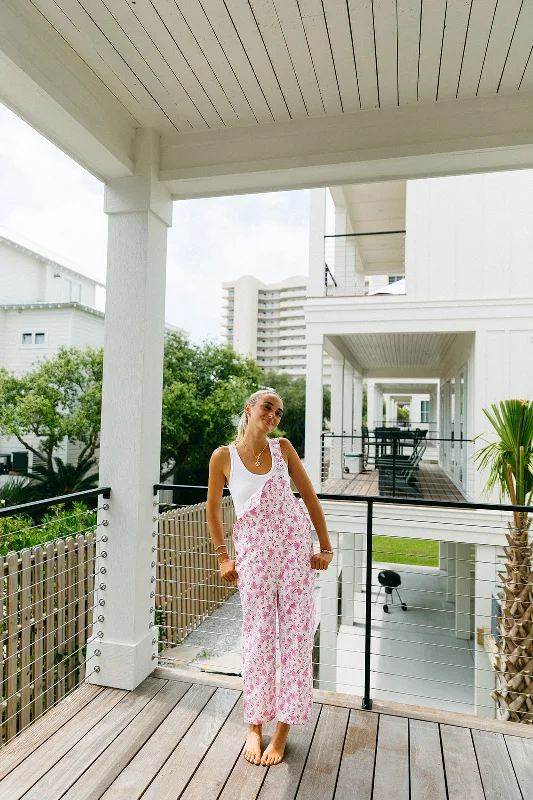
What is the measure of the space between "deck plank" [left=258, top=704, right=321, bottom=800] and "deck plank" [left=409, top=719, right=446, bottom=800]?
40 cm

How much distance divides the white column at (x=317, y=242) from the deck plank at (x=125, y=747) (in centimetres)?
623

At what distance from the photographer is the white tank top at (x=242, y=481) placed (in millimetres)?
1991

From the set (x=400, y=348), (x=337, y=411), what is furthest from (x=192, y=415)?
(x=400, y=348)

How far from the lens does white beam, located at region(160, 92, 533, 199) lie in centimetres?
230

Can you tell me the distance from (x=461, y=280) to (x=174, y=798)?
22.9 feet

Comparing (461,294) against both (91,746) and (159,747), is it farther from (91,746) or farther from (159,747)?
(91,746)

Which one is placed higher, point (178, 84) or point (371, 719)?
point (178, 84)

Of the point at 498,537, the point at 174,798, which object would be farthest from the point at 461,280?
the point at 174,798

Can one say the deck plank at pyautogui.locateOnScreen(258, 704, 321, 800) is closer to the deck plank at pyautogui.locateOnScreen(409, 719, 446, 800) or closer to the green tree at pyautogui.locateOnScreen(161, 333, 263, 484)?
the deck plank at pyautogui.locateOnScreen(409, 719, 446, 800)

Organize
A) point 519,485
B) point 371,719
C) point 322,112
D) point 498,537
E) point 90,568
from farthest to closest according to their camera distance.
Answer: point 498,537, point 519,485, point 90,568, point 322,112, point 371,719

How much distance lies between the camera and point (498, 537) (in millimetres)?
6285

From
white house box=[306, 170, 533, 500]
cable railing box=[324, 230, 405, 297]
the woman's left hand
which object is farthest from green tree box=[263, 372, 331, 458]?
the woman's left hand

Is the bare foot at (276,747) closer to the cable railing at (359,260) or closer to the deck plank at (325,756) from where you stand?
the deck plank at (325,756)

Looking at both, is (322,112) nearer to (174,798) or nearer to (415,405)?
(174,798)
